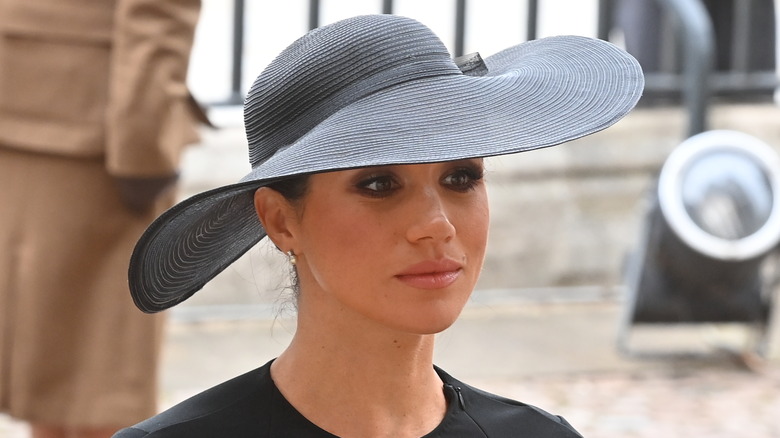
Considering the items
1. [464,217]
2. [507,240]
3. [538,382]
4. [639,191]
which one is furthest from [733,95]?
[464,217]

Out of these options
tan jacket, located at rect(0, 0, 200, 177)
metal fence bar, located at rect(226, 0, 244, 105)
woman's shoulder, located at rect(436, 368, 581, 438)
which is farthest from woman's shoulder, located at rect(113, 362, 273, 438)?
metal fence bar, located at rect(226, 0, 244, 105)

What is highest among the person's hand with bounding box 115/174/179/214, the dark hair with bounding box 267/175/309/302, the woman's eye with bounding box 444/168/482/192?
the woman's eye with bounding box 444/168/482/192

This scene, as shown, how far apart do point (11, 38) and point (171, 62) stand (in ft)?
1.20

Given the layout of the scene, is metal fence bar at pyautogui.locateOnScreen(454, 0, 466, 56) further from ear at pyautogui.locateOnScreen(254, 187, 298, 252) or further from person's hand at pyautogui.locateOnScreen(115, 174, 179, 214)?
ear at pyautogui.locateOnScreen(254, 187, 298, 252)

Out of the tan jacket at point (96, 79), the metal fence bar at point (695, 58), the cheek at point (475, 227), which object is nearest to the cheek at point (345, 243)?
the cheek at point (475, 227)

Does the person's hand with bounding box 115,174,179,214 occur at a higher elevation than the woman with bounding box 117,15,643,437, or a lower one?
lower

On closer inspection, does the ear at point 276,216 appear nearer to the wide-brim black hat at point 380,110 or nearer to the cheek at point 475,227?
the wide-brim black hat at point 380,110

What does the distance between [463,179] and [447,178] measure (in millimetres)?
29

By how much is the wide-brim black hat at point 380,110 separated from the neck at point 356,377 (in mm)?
222

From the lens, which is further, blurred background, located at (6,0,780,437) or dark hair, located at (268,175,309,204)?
blurred background, located at (6,0,780,437)

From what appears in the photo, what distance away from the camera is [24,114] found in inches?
136

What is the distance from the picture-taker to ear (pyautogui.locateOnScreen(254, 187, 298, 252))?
2.02 metres

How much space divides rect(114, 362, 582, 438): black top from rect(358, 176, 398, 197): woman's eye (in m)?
0.31

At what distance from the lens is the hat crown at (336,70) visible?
75.5 inches
